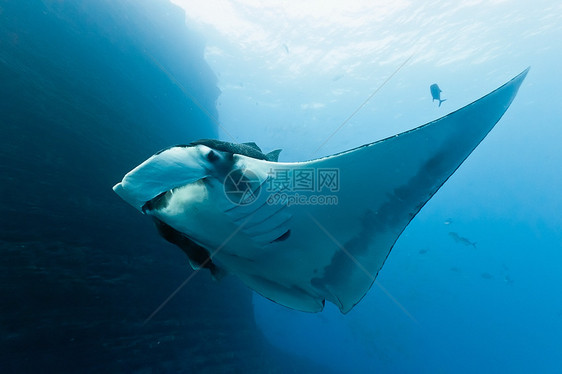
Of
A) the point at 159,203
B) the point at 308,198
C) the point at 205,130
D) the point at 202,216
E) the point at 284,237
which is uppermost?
the point at 308,198

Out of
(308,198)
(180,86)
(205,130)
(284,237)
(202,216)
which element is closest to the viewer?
(202,216)

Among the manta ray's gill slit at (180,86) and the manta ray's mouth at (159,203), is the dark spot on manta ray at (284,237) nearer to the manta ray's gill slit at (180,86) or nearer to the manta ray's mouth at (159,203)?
the manta ray's mouth at (159,203)

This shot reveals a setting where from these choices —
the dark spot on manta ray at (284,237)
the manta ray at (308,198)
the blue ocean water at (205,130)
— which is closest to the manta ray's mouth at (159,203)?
the manta ray at (308,198)

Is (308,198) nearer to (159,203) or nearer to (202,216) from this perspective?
(202,216)

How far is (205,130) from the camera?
592 inches

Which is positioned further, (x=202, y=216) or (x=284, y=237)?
(x=284, y=237)

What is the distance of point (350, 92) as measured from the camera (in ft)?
71.8

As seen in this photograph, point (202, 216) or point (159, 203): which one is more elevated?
point (202, 216)

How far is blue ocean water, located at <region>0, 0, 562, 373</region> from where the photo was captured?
15.8 feet

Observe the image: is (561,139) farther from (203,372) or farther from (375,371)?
(203,372)

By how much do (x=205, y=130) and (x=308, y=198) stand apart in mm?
14645

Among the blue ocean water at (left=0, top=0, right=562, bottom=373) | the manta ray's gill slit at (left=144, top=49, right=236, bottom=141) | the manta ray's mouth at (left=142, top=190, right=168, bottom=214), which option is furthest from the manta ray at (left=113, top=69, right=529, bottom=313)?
the manta ray's gill slit at (left=144, top=49, right=236, bottom=141)

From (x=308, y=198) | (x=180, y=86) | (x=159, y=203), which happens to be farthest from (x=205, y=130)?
(x=308, y=198)

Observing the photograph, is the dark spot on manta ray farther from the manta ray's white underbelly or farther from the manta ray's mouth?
the manta ray's mouth
